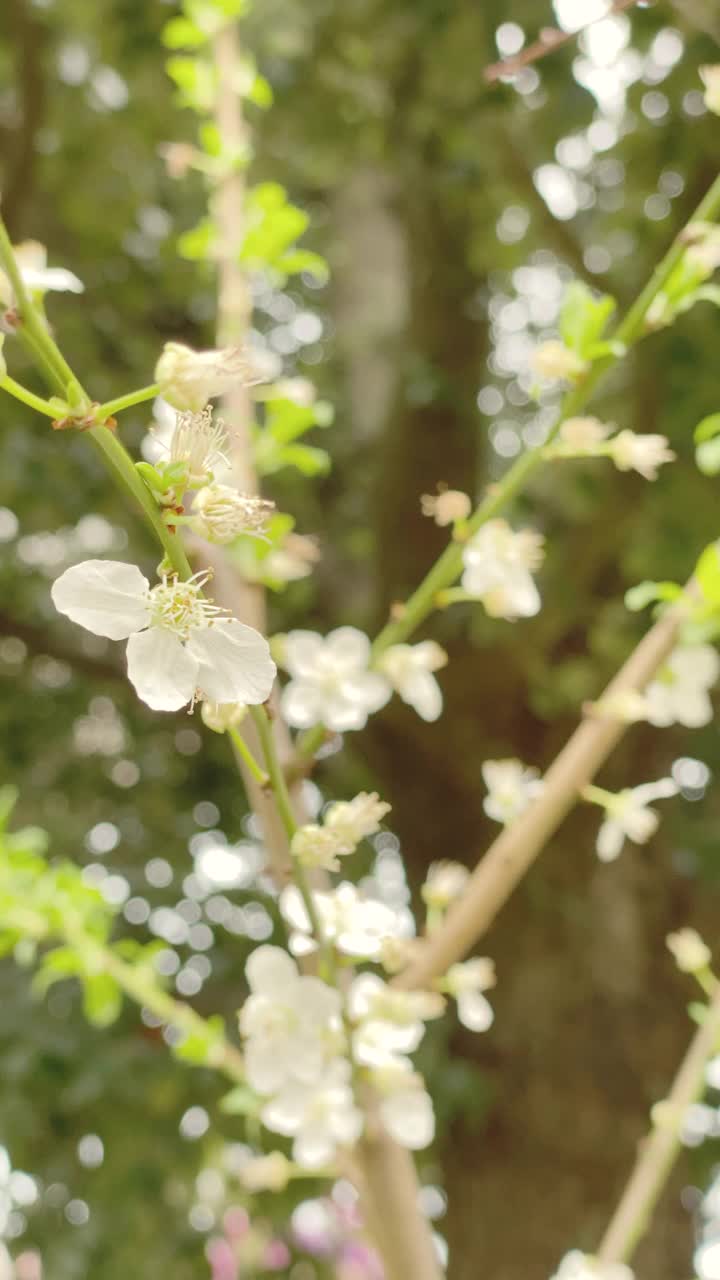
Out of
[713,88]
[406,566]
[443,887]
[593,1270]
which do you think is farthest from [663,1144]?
[406,566]

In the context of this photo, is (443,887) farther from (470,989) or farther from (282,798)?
(282,798)

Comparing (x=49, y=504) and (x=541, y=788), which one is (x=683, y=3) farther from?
(x=49, y=504)

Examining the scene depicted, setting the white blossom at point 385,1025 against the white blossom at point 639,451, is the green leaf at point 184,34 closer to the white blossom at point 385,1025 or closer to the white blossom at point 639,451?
the white blossom at point 639,451

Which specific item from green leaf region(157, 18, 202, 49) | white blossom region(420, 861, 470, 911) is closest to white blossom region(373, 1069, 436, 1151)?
white blossom region(420, 861, 470, 911)

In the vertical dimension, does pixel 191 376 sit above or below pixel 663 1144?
above

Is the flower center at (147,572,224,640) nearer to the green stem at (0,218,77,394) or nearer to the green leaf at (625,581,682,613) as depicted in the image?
the green stem at (0,218,77,394)

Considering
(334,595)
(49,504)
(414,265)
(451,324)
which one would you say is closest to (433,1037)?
(334,595)
